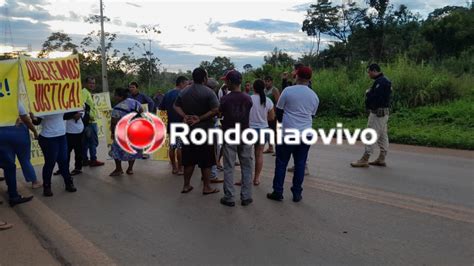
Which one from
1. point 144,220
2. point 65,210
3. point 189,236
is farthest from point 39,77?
point 189,236

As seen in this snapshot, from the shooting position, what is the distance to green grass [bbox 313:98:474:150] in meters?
11.0

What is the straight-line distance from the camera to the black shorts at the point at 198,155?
604 centimetres

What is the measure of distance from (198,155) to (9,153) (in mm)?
2587

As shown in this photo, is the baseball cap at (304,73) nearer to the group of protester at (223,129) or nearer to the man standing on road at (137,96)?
the group of protester at (223,129)

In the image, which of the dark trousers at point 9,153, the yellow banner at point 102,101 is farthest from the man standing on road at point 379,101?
the yellow banner at point 102,101

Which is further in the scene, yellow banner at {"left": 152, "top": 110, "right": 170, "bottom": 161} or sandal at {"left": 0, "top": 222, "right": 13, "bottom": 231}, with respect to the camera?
yellow banner at {"left": 152, "top": 110, "right": 170, "bottom": 161}

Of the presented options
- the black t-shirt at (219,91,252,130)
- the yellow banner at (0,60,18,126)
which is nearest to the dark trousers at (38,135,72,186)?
the yellow banner at (0,60,18,126)

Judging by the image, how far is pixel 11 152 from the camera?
19.2ft

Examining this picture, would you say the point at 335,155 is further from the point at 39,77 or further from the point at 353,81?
the point at 353,81

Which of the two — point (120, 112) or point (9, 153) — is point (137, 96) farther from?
point (9, 153)

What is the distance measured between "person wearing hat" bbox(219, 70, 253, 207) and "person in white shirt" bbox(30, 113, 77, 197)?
249 centimetres

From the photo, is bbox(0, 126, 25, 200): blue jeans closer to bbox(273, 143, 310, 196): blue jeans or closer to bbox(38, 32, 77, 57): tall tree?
bbox(273, 143, 310, 196): blue jeans

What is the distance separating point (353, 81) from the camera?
20328 millimetres

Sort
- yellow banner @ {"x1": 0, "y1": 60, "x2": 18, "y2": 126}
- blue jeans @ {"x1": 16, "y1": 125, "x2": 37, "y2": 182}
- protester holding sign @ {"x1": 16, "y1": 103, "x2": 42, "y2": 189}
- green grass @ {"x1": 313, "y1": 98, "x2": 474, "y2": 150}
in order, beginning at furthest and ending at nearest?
green grass @ {"x1": 313, "y1": 98, "x2": 474, "y2": 150}, blue jeans @ {"x1": 16, "y1": 125, "x2": 37, "y2": 182}, protester holding sign @ {"x1": 16, "y1": 103, "x2": 42, "y2": 189}, yellow banner @ {"x1": 0, "y1": 60, "x2": 18, "y2": 126}
